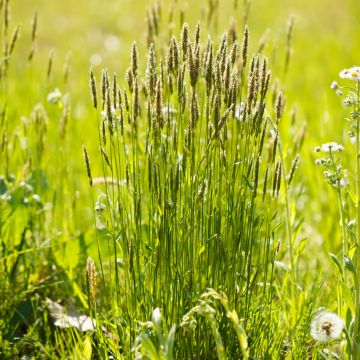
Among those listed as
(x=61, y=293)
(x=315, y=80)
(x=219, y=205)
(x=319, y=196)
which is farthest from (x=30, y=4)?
(x=219, y=205)

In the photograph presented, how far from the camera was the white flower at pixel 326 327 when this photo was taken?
193cm

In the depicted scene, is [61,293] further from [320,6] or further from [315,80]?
[320,6]

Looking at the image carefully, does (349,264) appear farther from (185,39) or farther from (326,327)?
(185,39)

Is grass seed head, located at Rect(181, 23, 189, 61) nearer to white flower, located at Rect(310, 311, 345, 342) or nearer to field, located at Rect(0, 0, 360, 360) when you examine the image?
field, located at Rect(0, 0, 360, 360)

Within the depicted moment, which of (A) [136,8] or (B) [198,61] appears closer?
(B) [198,61]

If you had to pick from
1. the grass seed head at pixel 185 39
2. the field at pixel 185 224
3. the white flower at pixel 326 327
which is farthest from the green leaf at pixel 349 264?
the grass seed head at pixel 185 39

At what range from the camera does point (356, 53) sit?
579 centimetres

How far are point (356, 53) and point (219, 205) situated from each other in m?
4.01

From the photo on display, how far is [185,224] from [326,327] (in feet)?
1.55

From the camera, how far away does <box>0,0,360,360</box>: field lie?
6.71 feet

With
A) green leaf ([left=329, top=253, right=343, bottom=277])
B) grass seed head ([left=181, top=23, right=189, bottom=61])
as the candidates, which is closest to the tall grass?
grass seed head ([left=181, top=23, right=189, bottom=61])

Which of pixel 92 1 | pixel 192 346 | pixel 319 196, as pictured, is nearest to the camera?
pixel 192 346

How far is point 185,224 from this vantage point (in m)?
2.09

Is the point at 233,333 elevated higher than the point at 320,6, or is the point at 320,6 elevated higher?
the point at 320,6
